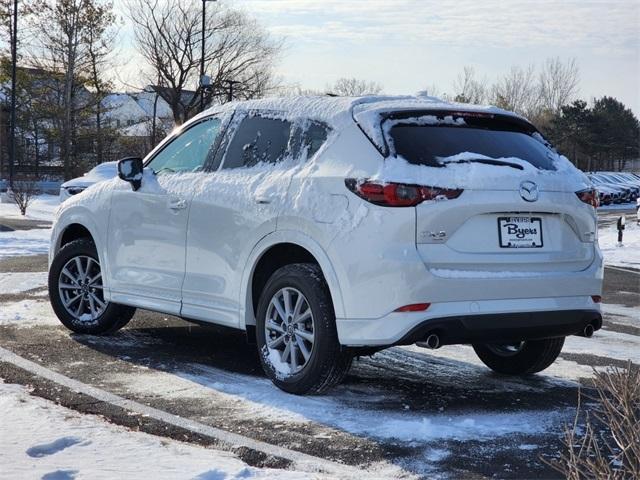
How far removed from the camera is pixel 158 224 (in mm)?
6297

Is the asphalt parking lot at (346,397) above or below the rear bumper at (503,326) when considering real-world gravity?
below

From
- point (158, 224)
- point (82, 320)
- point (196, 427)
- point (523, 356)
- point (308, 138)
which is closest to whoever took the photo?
point (196, 427)

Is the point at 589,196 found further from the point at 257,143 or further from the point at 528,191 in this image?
the point at 257,143

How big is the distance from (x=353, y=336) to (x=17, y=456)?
6.05ft

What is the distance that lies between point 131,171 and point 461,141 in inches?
102

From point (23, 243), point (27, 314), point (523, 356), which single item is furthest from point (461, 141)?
point (23, 243)

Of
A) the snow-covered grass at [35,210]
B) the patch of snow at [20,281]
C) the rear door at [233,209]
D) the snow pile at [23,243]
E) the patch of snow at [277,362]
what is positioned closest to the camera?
the patch of snow at [277,362]

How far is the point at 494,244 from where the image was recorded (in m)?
4.95

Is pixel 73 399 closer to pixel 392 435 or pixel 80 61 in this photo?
pixel 392 435

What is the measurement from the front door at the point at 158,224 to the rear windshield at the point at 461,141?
1672mm

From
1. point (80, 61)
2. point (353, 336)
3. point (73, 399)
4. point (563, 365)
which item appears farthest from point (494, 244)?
point (80, 61)

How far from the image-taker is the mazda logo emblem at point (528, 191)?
502cm

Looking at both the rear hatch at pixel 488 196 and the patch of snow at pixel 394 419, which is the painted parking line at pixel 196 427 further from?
the rear hatch at pixel 488 196

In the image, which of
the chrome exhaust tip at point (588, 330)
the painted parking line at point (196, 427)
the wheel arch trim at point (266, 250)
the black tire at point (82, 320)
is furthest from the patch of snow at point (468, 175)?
the black tire at point (82, 320)
